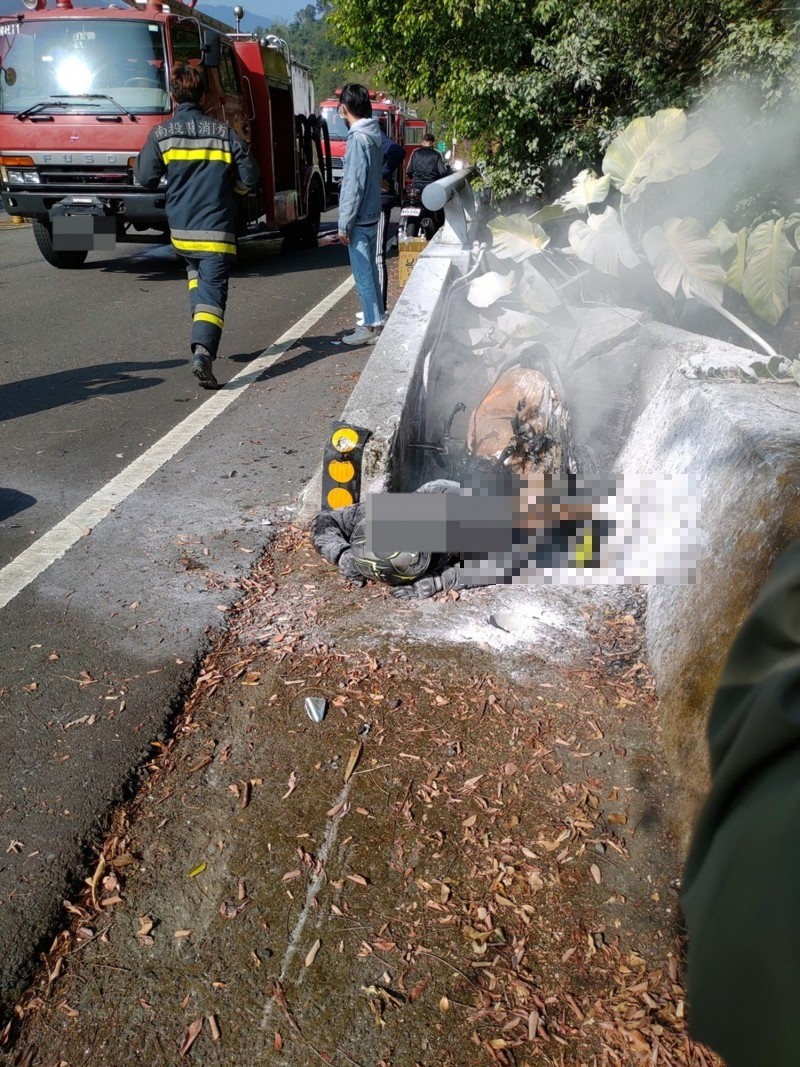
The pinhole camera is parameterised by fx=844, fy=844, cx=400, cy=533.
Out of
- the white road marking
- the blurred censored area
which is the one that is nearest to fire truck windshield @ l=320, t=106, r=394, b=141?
the white road marking

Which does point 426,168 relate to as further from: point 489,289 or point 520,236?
point 489,289

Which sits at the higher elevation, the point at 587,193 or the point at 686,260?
the point at 587,193

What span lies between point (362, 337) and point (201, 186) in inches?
82.1

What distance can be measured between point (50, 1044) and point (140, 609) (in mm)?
1923

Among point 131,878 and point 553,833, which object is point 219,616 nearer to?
point 131,878

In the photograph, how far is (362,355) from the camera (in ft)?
25.1

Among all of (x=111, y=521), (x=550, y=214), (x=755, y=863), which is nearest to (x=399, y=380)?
(x=111, y=521)

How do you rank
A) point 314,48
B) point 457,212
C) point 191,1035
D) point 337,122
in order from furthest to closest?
point 314,48 < point 337,122 < point 457,212 < point 191,1035

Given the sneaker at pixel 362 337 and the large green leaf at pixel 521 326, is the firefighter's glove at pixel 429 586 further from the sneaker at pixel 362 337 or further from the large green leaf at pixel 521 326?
the sneaker at pixel 362 337

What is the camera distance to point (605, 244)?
567 centimetres

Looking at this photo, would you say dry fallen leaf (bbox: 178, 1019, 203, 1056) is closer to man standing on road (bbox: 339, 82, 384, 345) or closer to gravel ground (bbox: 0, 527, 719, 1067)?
gravel ground (bbox: 0, 527, 719, 1067)

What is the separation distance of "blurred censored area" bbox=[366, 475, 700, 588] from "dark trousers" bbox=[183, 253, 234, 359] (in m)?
3.22

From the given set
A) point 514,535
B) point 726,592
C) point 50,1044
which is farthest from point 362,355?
point 50,1044

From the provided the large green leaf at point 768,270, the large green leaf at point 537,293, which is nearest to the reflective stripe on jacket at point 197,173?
the large green leaf at point 537,293
